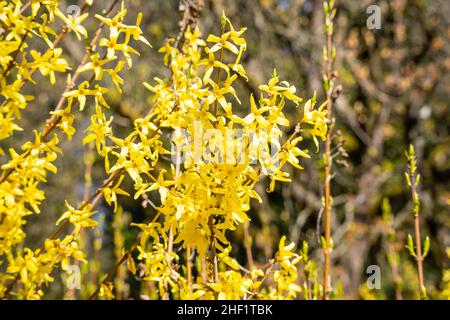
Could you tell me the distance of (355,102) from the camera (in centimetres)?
787

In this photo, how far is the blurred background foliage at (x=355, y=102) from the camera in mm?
6695

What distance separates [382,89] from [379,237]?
2409 mm

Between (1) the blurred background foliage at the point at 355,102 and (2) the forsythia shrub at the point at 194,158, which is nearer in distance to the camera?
(2) the forsythia shrub at the point at 194,158

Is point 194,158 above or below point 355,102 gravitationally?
below

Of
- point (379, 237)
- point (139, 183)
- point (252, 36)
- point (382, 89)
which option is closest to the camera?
point (139, 183)

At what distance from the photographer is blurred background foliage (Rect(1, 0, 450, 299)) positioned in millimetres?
6695

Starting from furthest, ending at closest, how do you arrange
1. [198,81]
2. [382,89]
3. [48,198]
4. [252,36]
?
1. [48,198]
2. [382,89]
3. [252,36]
4. [198,81]

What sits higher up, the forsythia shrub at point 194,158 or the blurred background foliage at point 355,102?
the blurred background foliage at point 355,102

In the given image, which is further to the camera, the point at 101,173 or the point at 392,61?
the point at 101,173

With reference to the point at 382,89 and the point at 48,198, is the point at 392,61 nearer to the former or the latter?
the point at 382,89

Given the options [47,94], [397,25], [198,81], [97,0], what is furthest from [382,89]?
[198,81]

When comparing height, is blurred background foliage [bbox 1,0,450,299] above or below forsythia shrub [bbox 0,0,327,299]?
above

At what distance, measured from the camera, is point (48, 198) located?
1001 centimetres

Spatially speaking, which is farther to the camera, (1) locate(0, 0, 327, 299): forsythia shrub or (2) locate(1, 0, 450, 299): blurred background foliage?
(2) locate(1, 0, 450, 299): blurred background foliage
